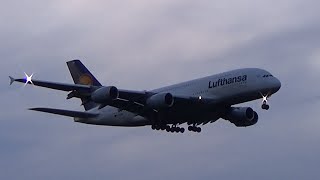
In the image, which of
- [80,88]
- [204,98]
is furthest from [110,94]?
[204,98]

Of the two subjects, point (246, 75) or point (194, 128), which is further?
point (194, 128)

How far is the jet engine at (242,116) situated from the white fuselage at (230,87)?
157 inches

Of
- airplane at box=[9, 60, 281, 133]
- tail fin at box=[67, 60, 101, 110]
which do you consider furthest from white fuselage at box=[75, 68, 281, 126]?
tail fin at box=[67, 60, 101, 110]

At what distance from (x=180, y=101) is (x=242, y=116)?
297 inches

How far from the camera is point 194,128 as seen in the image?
277ft

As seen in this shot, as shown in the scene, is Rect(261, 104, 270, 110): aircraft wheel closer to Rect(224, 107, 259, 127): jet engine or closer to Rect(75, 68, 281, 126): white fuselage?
Rect(75, 68, 281, 126): white fuselage

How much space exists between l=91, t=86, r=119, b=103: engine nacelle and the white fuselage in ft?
18.0

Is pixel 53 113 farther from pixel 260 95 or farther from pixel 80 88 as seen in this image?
pixel 260 95

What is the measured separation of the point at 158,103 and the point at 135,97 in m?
2.28

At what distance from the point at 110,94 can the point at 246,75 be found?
10.8m

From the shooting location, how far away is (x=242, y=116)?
3307 inches

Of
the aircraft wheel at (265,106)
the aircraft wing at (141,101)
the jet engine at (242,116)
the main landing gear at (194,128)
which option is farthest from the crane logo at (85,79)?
the aircraft wheel at (265,106)

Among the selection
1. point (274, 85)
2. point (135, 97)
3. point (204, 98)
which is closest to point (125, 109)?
point (135, 97)

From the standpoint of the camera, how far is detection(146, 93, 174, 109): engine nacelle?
78062mm
